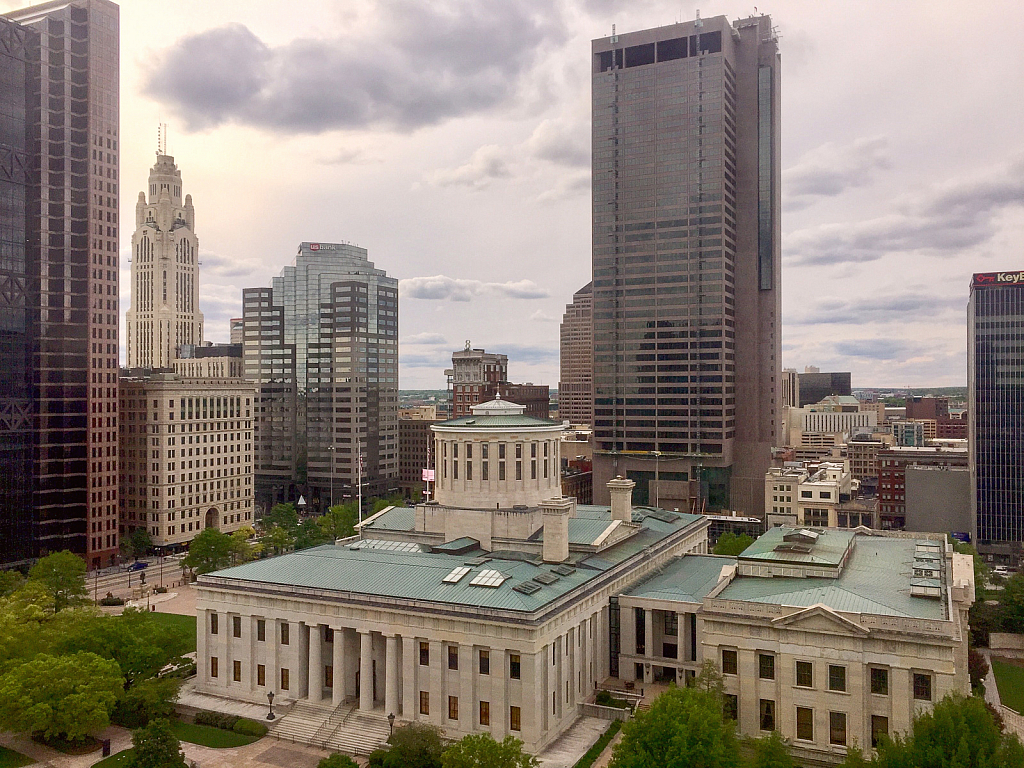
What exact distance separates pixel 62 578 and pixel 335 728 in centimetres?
5776

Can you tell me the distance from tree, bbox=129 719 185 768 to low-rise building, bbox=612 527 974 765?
39323 millimetres

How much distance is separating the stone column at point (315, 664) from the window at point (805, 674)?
3912cm

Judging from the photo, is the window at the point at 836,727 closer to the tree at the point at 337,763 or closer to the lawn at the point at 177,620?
the tree at the point at 337,763

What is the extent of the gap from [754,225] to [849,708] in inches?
5651

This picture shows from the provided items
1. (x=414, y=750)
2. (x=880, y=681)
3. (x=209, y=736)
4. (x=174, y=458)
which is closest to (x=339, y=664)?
(x=209, y=736)

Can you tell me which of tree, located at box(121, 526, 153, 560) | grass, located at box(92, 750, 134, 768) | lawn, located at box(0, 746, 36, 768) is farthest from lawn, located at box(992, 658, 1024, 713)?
tree, located at box(121, 526, 153, 560)

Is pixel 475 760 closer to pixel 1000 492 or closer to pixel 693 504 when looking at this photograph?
pixel 693 504

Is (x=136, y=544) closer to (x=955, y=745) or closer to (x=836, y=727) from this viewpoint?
(x=836, y=727)

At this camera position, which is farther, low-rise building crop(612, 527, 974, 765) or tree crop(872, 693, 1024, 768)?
low-rise building crop(612, 527, 974, 765)

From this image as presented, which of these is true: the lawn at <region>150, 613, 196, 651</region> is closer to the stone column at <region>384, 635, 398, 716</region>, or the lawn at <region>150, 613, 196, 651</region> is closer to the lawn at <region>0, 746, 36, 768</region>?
the lawn at <region>0, 746, 36, 768</region>

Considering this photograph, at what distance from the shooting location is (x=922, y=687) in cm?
5834

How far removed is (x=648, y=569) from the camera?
89.7m

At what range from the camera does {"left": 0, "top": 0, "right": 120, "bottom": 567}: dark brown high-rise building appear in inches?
5034

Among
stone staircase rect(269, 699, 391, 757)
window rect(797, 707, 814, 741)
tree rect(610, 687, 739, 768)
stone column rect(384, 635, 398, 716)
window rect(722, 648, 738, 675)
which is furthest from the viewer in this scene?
stone column rect(384, 635, 398, 716)
